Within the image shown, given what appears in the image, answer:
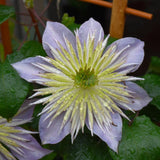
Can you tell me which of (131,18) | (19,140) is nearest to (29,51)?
(19,140)

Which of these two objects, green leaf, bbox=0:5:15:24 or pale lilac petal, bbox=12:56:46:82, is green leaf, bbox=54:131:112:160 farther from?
green leaf, bbox=0:5:15:24

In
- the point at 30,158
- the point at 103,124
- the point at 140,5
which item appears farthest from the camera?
the point at 140,5

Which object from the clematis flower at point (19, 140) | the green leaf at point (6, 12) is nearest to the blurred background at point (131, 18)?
the green leaf at point (6, 12)

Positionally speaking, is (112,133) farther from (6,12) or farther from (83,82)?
(6,12)

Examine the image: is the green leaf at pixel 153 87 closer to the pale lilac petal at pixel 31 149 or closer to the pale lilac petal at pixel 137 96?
the pale lilac petal at pixel 137 96

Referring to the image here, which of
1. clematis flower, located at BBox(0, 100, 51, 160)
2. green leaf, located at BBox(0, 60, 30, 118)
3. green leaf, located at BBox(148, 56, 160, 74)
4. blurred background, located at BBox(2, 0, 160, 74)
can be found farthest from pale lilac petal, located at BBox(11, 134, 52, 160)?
blurred background, located at BBox(2, 0, 160, 74)

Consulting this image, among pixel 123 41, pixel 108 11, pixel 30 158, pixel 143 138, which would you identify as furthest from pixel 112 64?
pixel 108 11

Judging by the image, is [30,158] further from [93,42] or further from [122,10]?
[122,10]
